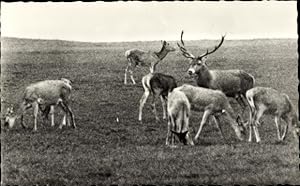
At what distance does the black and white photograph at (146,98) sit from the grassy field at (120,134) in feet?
0.08

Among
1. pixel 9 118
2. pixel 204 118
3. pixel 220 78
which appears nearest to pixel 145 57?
pixel 220 78

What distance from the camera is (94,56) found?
42.5 ft

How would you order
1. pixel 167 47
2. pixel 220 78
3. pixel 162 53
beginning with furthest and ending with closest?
1. pixel 220 78
2. pixel 162 53
3. pixel 167 47

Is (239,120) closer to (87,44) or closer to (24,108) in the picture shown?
(87,44)

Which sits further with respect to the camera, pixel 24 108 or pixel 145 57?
pixel 145 57

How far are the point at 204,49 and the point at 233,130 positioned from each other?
1.83 m

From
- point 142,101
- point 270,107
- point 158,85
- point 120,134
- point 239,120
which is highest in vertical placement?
point 158,85

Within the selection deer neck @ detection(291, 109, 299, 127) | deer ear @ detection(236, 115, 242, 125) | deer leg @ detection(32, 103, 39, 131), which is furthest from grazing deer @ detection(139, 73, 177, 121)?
deer neck @ detection(291, 109, 299, 127)

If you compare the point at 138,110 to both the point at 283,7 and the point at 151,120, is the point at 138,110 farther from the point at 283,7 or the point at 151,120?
the point at 283,7

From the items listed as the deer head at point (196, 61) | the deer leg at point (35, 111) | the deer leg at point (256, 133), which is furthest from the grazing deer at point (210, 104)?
the deer leg at point (35, 111)

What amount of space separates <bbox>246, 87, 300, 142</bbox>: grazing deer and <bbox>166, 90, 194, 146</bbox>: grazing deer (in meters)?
1.25

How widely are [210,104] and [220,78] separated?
1.43m

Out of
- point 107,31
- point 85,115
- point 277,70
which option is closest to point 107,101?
point 85,115

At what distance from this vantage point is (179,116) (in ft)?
39.5
